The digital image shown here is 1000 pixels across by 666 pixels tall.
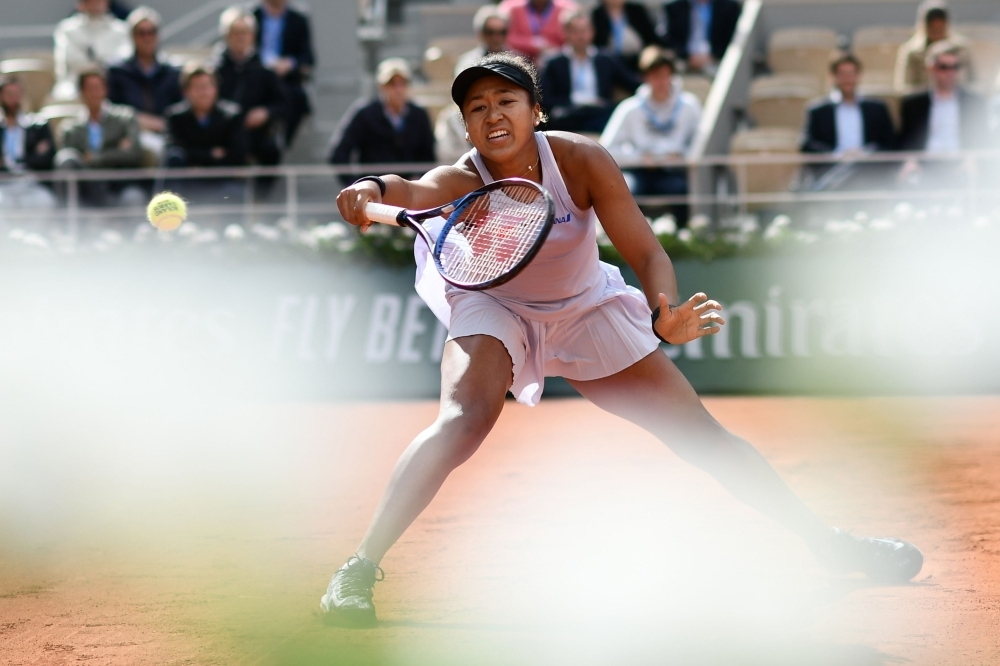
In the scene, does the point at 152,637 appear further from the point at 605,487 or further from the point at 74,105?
the point at 74,105

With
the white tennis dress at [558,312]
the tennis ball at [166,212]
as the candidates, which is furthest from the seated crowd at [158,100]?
the white tennis dress at [558,312]

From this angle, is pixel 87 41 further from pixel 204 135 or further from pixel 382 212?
pixel 382 212

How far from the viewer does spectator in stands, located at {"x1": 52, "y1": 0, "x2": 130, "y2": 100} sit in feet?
39.5

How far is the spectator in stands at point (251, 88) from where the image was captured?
10.3 meters

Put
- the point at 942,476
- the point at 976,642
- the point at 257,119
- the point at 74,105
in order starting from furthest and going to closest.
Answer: the point at 74,105 < the point at 257,119 < the point at 942,476 < the point at 976,642

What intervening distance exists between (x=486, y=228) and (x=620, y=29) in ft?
26.7

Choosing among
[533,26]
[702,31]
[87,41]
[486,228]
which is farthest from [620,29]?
[486,228]

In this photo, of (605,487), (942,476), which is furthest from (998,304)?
(605,487)

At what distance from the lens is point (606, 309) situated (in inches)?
153

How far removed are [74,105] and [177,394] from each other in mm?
3979

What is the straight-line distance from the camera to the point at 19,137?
10.2 meters

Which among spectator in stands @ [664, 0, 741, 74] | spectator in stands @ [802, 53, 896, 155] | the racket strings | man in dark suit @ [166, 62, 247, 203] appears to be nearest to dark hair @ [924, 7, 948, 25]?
spectator in stands @ [802, 53, 896, 155]

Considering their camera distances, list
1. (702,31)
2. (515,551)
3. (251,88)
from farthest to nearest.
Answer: (702,31) → (251,88) → (515,551)

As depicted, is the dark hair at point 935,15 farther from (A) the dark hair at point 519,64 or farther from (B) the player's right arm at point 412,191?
(B) the player's right arm at point 412,191
